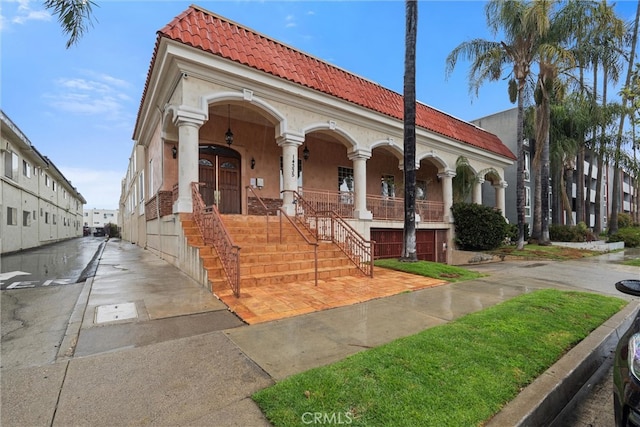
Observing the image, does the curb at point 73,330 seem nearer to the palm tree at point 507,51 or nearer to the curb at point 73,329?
the curb at point 73,329

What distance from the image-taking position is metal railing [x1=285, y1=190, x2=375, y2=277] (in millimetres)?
8523

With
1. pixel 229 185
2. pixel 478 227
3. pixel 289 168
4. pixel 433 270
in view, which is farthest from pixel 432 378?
pixel 478 227

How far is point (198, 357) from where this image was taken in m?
3.32

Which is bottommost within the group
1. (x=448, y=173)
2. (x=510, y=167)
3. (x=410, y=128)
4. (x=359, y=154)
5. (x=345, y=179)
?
(x=345, y=179)

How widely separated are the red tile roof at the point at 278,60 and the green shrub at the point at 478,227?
373 cm

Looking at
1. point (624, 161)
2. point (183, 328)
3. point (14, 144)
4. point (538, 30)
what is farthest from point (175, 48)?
point (624, 161)

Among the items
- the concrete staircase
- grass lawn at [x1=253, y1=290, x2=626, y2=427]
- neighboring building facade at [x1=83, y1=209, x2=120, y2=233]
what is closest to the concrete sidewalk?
grass lawn at [x1=253, y1=290, x2=626, y2=427]

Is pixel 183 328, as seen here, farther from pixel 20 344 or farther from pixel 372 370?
pixel 372 370

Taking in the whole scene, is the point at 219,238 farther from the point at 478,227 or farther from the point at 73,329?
the point at 478,227

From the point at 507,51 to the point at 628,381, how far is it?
1696cm

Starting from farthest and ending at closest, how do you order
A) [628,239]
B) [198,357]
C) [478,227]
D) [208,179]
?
[628,239] < [478,227] < [208,179] < [198,357]

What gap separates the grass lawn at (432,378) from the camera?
2.35 meters

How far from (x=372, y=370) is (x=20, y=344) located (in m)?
4.15

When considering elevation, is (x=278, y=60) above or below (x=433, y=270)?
above
